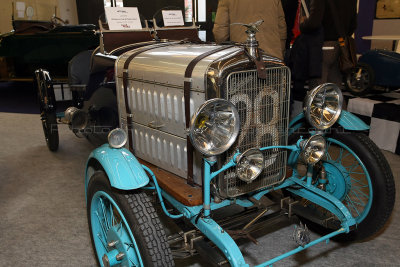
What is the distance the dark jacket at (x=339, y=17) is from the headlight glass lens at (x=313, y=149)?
2.00 metres

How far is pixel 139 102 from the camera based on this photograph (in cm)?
219

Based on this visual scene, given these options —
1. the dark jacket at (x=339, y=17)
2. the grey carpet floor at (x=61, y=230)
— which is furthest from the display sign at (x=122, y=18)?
the dark jacket at (x=339, y=17)

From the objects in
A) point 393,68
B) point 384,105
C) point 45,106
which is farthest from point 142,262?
point 393,68

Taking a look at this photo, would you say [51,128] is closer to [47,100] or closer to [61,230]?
[47,100]

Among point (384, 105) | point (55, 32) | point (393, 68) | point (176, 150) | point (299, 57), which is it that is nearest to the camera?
point (176, 150)

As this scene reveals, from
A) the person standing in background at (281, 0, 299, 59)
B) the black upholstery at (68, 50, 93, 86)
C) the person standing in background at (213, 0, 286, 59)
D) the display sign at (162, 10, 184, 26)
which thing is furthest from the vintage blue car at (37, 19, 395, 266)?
the person standing in background at (281, 0, 299, 59)

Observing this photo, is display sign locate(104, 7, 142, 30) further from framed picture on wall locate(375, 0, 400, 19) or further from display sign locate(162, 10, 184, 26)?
framed picture on wall locate(375, 0, 400, 19)

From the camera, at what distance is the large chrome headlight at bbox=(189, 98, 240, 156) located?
147 cm

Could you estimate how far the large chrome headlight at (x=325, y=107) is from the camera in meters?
1.81

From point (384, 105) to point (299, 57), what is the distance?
120cm

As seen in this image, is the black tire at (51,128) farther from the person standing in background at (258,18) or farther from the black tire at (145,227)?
the black tire at (145,227)

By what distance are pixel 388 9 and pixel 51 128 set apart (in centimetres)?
646

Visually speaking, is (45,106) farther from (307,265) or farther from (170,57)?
(307,265)

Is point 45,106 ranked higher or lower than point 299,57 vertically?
lower
